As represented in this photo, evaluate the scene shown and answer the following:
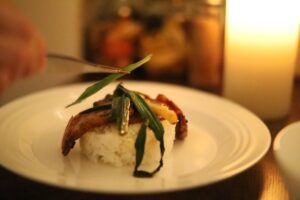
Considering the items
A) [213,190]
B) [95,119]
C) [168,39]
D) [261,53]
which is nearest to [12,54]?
[95,119]

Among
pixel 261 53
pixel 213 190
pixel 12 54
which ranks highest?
pixel 12 54

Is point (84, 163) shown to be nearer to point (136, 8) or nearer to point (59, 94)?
point (59, 94)

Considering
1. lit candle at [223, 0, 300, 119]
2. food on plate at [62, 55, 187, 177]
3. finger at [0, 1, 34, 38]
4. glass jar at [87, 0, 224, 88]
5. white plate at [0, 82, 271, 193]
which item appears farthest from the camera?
glass jar at [87, 0, 224, 88]

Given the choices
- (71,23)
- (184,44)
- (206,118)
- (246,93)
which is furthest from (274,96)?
(71,23)

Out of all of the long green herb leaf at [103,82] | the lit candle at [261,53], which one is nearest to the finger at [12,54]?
the long green herb leaf at [103,82]

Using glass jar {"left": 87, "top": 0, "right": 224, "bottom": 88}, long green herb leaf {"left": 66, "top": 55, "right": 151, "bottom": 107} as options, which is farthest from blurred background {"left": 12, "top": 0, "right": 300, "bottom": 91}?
long green herb leaf {"left": 66, "top": 55, "right": 151, "bottom": 107}

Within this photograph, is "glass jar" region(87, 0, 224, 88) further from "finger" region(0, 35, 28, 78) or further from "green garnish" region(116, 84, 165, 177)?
"finger" region(0, 35, 28, 78)

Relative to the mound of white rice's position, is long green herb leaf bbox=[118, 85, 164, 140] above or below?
above

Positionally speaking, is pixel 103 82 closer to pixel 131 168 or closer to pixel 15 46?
pixel 131 168
